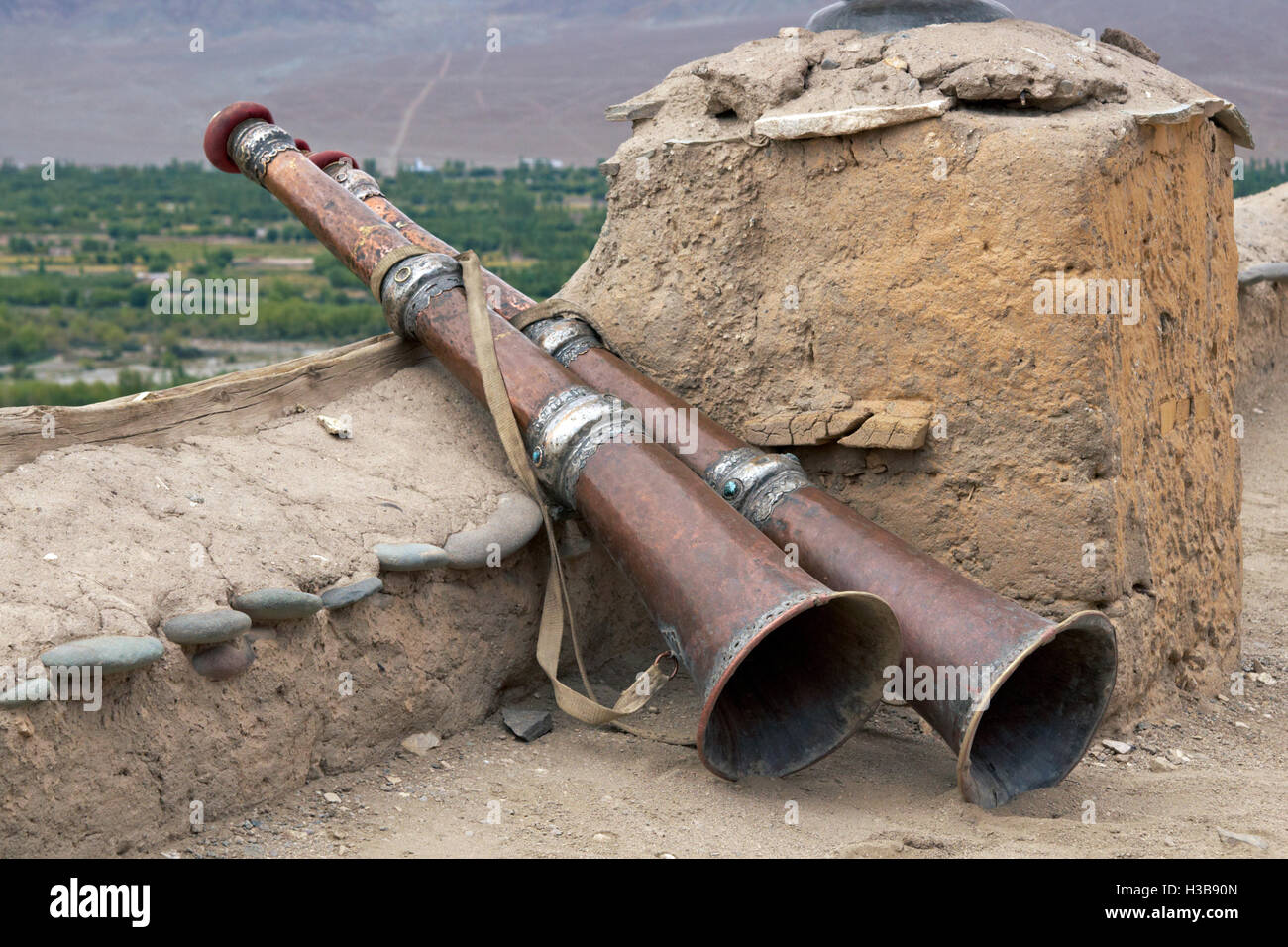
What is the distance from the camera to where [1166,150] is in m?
3.86

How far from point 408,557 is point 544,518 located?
1.62 feet

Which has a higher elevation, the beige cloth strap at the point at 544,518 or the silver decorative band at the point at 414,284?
the silver decorative band at the point at 414,284

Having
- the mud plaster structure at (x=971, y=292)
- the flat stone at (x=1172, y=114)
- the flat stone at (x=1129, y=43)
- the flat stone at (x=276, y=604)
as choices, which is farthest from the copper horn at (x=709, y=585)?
the flat stone at (x=1129, y=43)

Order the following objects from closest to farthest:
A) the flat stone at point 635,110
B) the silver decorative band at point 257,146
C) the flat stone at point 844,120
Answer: the flat stone at point 844,120 < the flat stone at point 635,110 < the silver decorative band at point 257,146

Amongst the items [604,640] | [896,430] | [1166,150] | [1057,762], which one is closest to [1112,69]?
[1166,150]

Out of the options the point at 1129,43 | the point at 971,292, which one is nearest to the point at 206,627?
the point at 971,292

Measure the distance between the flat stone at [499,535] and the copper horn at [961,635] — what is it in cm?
48

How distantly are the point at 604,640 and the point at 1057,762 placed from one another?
1.45m

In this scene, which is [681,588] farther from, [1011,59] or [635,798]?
[1011,59]

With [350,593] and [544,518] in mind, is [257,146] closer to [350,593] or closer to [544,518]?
[544,518]

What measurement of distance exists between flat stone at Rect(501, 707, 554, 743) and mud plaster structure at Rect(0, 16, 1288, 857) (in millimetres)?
91

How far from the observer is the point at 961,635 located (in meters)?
3.12

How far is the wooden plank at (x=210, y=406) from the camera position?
10.6 ft

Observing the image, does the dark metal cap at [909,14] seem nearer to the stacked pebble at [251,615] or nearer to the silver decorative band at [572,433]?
the silver decorative band at [572,433]
